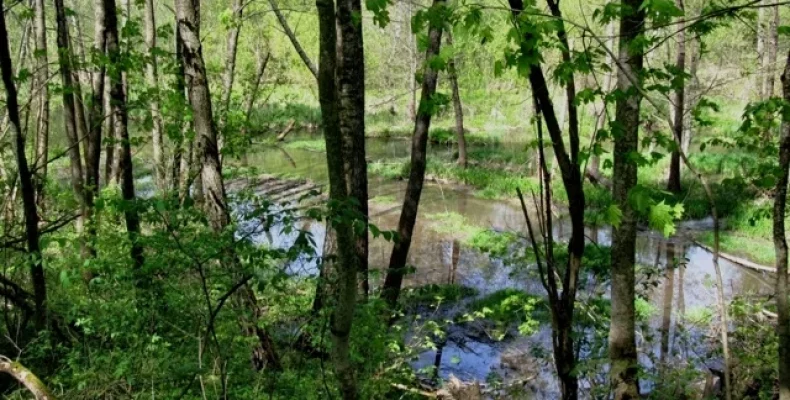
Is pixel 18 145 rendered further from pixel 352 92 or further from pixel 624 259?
pixel 624 259

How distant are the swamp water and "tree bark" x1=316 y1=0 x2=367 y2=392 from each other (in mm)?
752

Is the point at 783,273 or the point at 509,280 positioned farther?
the point at 509,280

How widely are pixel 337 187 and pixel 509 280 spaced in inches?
378

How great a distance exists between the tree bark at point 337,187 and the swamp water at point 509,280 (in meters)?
0.75

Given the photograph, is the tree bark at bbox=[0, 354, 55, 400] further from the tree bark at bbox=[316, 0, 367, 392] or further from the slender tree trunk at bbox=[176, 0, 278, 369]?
the slender tree trunk at bbox=[176, 0, 278, 369]

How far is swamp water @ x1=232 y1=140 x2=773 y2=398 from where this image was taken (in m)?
8.02

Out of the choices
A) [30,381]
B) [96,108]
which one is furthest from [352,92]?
[30,381]

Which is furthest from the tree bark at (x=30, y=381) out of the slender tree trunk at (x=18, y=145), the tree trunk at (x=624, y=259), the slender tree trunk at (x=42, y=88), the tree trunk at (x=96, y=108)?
the slender tree trunk at (x=42, y=88)

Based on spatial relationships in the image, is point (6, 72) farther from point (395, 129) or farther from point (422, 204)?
point (395, 129)

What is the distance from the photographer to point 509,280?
38.9 ft

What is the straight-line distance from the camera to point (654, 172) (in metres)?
17.5

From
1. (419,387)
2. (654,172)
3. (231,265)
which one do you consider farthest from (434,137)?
(231,265)

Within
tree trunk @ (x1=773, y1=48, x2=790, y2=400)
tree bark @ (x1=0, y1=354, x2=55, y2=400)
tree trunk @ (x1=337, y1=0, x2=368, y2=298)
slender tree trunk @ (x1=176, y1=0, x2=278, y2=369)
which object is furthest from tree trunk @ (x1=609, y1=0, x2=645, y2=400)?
tree bark @ (x1=0, y1=354, x2=55, y2=400)

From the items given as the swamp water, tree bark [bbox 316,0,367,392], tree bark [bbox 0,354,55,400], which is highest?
tree bark [bbox 316,0,367,392]
